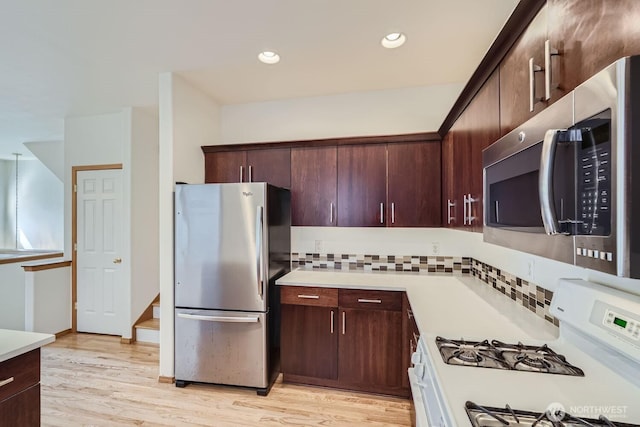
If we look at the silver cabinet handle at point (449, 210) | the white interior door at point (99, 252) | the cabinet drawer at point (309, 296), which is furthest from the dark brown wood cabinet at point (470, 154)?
the white interior door at point (99, 252)

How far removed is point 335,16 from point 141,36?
138 centimetres

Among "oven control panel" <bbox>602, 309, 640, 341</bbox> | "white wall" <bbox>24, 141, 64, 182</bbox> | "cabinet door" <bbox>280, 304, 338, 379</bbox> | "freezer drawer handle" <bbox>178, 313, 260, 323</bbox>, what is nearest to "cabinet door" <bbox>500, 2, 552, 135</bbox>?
"oven control panel" <bbox>602, 309, 640, 341</bbox>

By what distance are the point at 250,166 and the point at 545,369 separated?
272 cm

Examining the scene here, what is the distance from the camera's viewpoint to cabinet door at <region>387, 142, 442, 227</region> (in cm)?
270

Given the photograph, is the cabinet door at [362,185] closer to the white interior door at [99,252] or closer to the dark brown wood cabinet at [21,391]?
the dark brown wood cabinet at [21,391]

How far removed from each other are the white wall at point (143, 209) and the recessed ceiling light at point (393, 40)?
2.99m

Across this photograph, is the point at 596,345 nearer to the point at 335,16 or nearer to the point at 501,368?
the point at 501,368

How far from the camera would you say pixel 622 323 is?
906 millimetres

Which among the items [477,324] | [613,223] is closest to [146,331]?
[477,324]

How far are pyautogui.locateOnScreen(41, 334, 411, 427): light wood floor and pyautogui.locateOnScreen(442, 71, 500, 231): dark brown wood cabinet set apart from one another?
155cm

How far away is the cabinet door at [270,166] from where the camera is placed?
3002 mm

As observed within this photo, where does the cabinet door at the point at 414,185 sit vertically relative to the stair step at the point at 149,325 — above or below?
above

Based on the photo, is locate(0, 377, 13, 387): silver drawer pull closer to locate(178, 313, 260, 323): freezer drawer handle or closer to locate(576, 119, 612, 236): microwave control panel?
locate(178, 313, 260, 323): freezer drawer handle

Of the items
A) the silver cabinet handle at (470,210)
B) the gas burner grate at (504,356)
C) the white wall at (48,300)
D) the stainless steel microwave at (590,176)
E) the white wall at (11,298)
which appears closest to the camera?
the stainless steel microwave at (590,176)
